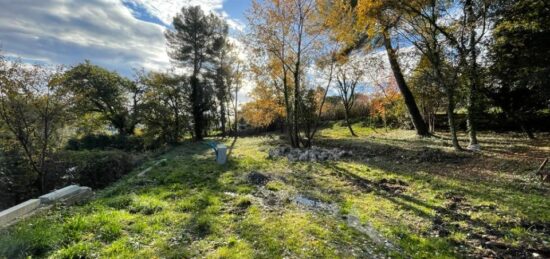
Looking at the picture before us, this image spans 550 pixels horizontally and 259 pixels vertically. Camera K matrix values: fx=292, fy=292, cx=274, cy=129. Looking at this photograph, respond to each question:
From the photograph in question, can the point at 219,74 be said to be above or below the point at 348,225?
above

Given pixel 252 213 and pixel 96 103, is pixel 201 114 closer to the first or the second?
pixel 96 103

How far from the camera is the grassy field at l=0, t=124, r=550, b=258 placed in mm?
3934

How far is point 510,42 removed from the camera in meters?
9.45

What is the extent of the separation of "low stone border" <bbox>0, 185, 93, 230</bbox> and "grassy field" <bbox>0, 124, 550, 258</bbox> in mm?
510

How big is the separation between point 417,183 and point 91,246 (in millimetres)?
6942

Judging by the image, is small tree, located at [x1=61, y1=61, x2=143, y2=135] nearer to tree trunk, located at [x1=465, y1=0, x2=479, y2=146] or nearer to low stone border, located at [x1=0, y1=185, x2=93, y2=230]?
low stone border, located at [x1=0, y1=185, x2=93, y2=230]

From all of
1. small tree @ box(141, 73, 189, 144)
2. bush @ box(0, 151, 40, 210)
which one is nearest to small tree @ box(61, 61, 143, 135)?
small tree @ box(141, 73, 189, 144)

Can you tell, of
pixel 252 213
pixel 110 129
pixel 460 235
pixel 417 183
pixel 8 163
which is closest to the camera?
pixel 460 235

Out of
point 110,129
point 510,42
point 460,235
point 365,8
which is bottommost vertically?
point 460,235

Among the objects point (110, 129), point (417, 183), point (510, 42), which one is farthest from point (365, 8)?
point (110, 129)

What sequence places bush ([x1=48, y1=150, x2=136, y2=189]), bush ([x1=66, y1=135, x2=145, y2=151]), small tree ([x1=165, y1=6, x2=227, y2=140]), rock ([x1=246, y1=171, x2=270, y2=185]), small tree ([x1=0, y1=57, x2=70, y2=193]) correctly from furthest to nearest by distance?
small tree ([x1=165, y1=6, x2=227, y2=140]), bush ([x1=66, y1=135, x2=145, y2=151]), bush ([x1=48, y1=150, x2=136, y2=189]), small tree ([x1=0, y1=57, x2=70, y2=193]), rock ([x1=246, y1=171, x2=270, y2=185])

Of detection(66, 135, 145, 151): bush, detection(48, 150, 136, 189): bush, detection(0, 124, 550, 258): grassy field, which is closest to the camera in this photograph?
detection(0, 124, 550, 258): grassy field

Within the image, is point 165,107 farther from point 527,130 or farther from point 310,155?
point 527,130

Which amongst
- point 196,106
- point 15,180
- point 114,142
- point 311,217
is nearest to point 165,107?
point 196,106
